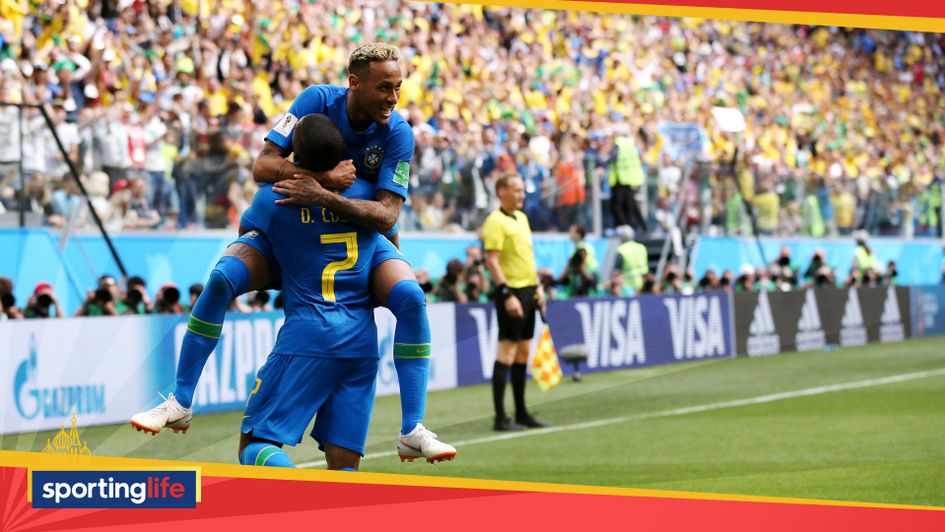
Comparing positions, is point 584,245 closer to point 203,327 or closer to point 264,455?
point 203,327

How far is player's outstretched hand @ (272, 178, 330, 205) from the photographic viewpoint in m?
5.65

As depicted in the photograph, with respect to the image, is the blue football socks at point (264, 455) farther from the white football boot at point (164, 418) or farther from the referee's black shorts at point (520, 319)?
the referee's black shorts at point (520, 319)

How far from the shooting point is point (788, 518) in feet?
20.2

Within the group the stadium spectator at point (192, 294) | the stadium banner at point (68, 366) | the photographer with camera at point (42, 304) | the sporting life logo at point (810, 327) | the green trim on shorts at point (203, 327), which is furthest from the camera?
the sporting life logo at point (810, 327)

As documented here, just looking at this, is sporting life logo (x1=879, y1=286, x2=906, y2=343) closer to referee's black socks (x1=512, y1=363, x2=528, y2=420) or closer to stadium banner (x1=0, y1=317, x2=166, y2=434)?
referee's black socks (x1=512, y1=363, x2=528, y2=420)

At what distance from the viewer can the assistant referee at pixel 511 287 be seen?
38.7 feet

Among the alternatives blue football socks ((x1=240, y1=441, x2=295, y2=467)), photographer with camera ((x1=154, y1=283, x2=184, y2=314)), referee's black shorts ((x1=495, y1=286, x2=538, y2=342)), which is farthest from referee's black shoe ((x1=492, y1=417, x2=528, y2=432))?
blue football socks ((x1=240, y1=441, x2=295, y2=467))

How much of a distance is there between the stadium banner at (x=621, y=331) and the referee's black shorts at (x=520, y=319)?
314cm

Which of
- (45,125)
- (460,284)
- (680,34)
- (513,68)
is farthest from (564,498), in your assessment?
(680,34)

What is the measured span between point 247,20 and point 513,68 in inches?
222

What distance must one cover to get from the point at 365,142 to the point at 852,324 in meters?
16.9

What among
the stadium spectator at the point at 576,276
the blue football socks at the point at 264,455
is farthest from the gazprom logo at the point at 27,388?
the stadium spectator at the point at 576,276

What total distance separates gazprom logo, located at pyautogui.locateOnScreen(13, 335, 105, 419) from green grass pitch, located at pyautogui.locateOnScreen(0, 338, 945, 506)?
28.5 inches

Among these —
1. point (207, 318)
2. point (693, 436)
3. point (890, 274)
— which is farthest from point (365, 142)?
point (890, 274)
